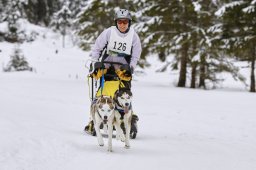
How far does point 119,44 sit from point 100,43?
0.33 m

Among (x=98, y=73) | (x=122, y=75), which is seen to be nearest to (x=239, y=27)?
(x=122, y=75)

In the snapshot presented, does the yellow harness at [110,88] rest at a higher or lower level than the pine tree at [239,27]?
lower

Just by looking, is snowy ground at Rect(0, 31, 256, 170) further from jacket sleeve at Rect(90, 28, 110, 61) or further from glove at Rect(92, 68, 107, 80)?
jacket sleeve at Rect(90, 28, 110, 61)

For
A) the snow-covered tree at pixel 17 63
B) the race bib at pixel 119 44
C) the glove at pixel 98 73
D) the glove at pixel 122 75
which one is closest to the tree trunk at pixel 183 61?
the snow-covered tree at pixel 17 63

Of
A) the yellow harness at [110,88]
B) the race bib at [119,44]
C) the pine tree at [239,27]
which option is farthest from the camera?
the pine tree at [239,27]

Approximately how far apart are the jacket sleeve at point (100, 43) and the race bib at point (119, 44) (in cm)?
9

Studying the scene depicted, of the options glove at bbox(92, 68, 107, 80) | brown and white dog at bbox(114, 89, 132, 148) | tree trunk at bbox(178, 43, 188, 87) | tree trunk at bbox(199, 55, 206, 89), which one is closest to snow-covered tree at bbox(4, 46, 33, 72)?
tree trunk at bbox(178, 43, 188, 87)

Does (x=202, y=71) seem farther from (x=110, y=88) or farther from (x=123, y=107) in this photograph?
(x=123, y=107)

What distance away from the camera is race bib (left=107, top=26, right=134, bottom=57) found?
7238 mm

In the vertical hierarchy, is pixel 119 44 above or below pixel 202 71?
above

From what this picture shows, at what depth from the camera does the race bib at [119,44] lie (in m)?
7.24

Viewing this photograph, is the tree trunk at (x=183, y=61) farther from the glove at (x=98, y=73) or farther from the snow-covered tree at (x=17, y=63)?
the glove at (x=98, y=73)

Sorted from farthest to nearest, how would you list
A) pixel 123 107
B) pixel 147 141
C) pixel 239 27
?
pixel 239 27 < pixel 147 141 < pixel 123 107

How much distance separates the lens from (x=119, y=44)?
23.9 feet
